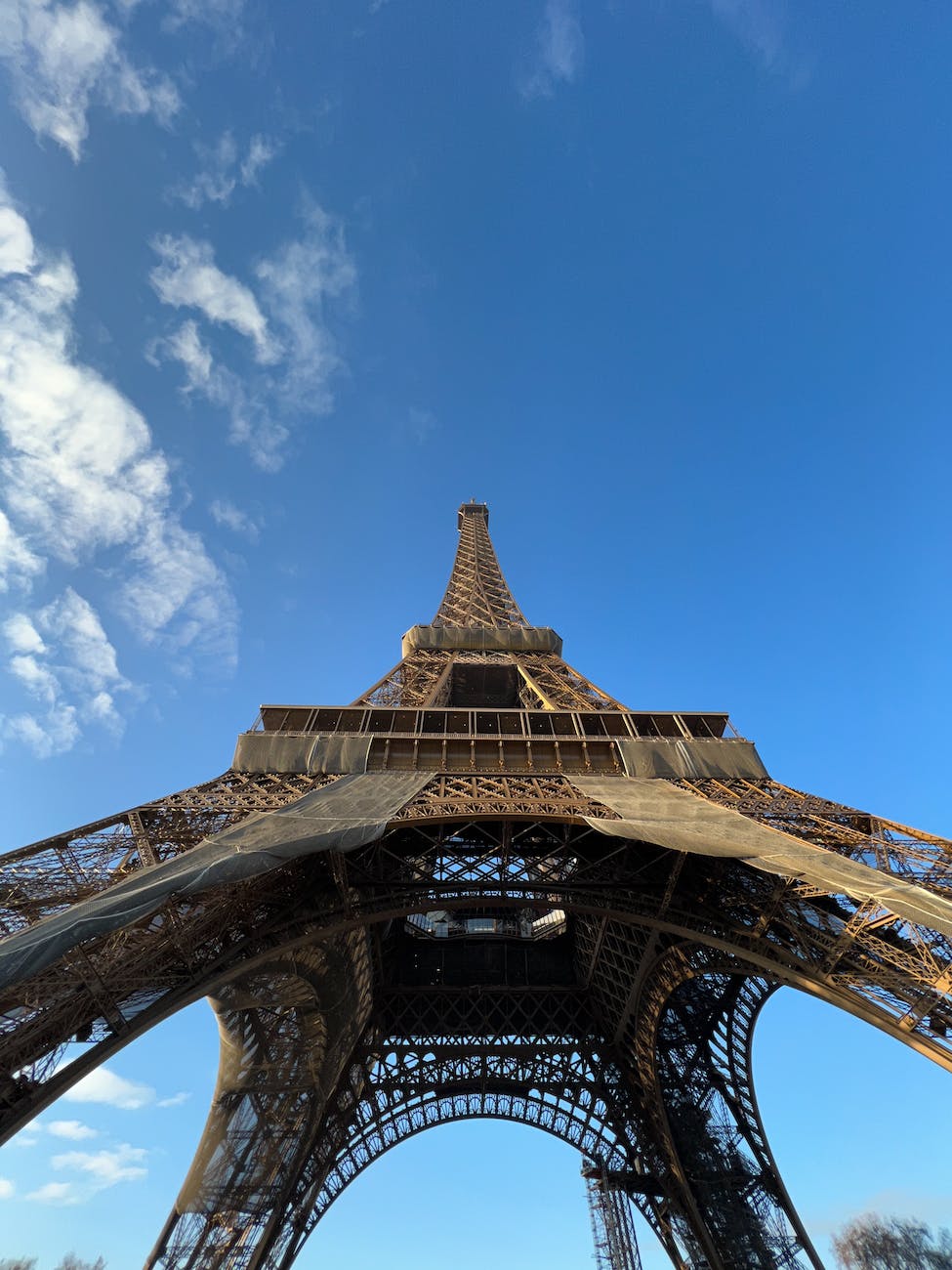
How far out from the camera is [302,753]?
53.3ft

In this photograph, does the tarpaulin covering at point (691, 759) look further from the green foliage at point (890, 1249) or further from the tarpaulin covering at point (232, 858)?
the green foliage at point (890, 1249)

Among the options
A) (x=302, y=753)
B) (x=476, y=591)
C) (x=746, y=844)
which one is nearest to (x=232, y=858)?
(x=302, y=753)

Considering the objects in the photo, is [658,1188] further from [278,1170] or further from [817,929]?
[817,929]

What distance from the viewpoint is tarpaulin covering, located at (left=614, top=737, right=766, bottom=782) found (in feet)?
53.0

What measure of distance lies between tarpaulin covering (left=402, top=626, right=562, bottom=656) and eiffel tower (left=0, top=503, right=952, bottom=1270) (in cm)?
13

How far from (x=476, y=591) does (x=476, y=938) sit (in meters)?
17.9

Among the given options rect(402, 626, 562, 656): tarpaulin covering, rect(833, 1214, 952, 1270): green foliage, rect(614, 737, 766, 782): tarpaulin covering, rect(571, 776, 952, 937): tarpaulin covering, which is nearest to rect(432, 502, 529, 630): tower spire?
rect(402, 626, 562, 656): tarpaulin covering

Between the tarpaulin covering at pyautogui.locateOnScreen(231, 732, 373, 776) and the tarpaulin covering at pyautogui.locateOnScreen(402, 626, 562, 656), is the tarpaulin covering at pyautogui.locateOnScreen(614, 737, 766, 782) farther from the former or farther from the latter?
the tarpaulin covering at pyautogui.locateOnScreen(402, 626, 562, 656)

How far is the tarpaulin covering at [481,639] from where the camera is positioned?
27.6 m

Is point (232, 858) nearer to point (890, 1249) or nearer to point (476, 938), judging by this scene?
point (476, 938)

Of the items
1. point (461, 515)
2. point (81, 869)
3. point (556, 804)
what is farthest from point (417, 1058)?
point (461, 515)

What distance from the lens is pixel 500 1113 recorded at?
25922 mm

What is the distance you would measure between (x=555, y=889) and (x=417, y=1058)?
51.7ft

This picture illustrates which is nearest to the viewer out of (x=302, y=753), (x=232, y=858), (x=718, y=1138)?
(x=232, y=858)
